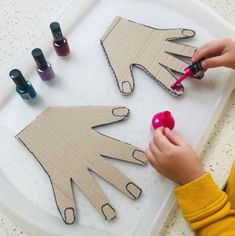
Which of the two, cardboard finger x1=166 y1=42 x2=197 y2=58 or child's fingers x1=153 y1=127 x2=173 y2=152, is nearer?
child's fingers x1=153 y1=127 x2=173 y2=152

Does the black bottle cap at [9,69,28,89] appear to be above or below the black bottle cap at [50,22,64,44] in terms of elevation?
below

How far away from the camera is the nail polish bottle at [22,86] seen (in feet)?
2.13

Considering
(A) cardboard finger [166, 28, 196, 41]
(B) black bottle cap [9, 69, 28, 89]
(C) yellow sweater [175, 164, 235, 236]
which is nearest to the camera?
(C) yellow sweater [175, 164, 235, 236]

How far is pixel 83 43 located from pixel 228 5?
347 mm

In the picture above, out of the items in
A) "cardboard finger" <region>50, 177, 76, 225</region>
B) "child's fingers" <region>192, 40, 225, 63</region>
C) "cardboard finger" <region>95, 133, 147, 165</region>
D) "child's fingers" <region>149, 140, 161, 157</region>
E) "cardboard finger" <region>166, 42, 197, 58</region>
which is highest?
"child's fingers" <region>192, 40, 225, 63</region>

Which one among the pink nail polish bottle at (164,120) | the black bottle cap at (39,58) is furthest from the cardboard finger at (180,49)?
the black bottle cap at (39,58)

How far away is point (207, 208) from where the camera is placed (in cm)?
54

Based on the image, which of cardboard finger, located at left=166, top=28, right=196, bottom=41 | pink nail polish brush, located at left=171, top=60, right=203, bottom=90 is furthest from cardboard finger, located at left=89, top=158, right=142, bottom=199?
cardboard finger, located at left=166, top=28, right=196, bottom=41

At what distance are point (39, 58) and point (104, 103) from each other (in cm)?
15

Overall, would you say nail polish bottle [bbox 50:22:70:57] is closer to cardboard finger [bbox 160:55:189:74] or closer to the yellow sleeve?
cardboard finger [bbox 160:55:189:74]

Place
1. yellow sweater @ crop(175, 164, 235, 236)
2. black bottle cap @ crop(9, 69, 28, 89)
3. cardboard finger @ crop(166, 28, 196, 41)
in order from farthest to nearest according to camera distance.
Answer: cardboard finger @ crop(166, 28, 196, 41)
black bottle cap @ crop(9, 69, 28, 89)
yellow sweater @ crop(175, 164, 235, 236)

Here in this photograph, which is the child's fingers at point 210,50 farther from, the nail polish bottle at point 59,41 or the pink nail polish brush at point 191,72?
the nail polish bottle at point 59,41

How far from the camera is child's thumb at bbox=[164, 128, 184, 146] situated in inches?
23.6

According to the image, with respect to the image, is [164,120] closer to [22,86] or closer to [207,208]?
[207,208]
